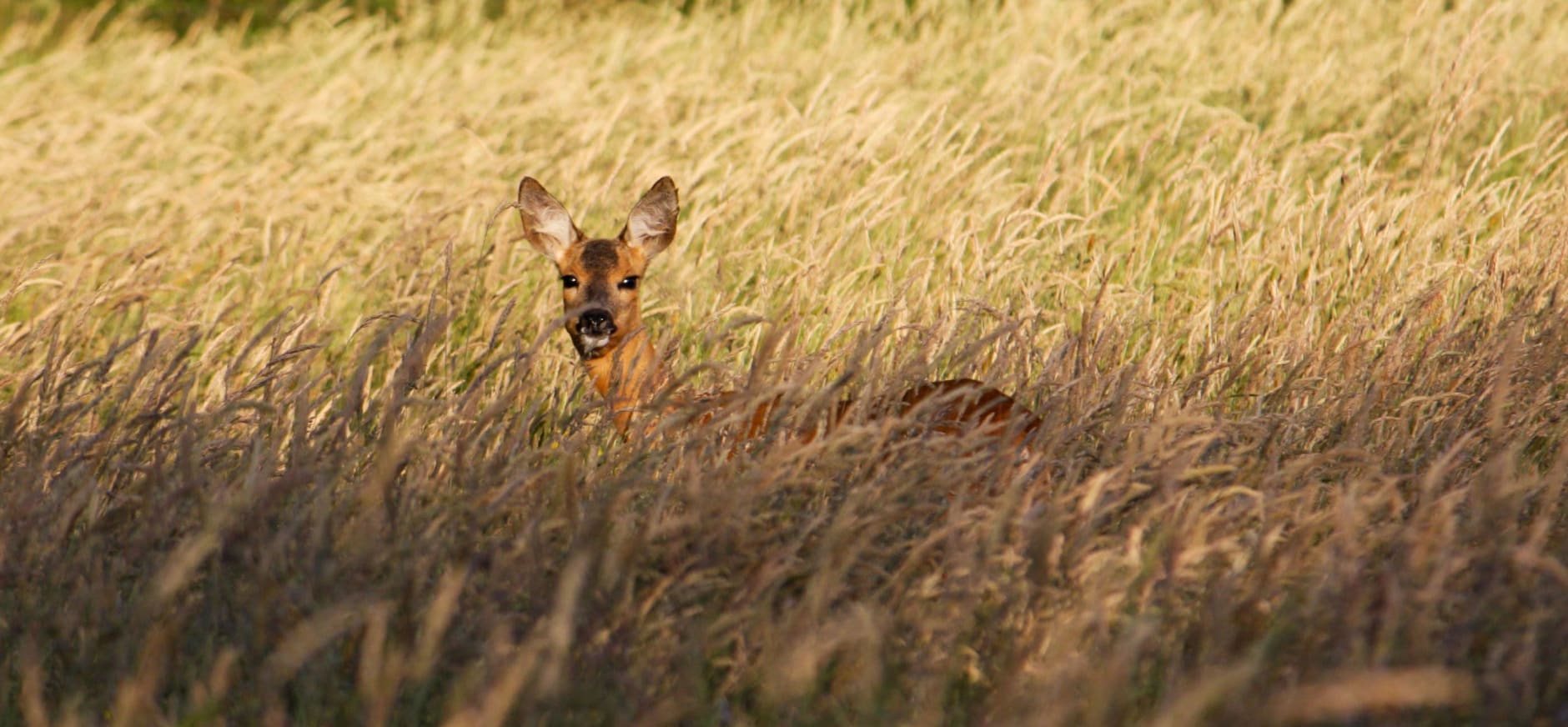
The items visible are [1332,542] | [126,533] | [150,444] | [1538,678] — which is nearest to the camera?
[1538,678]

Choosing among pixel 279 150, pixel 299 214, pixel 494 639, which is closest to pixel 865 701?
pixel 494 639

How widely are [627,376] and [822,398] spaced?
740 mm

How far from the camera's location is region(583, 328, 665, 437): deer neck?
3916 mm

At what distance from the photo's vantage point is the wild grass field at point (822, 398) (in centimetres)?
275

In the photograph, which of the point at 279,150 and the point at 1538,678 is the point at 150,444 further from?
the point at 279,150

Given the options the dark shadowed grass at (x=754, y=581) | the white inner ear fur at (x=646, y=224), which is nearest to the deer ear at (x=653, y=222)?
the white inner ear fur at (x=646, y=224)

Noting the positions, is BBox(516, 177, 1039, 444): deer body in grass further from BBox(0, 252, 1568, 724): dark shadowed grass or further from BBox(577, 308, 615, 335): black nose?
BBox(0, 252, 1568, 724): dark shadowed grass

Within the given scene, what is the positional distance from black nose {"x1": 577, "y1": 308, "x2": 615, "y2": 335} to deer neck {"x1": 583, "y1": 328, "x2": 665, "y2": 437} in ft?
0.29

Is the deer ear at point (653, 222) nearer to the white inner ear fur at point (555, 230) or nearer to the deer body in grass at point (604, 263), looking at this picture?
the deer body in grass at point (604, 263)

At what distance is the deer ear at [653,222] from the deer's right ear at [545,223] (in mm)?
207

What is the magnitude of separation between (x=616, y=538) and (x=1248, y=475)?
146 centimetres

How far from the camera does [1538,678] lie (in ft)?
8.96

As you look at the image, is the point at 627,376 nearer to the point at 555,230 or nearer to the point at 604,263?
the point at 604,263

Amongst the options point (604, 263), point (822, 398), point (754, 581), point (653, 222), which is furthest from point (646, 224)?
point (754, 581)
